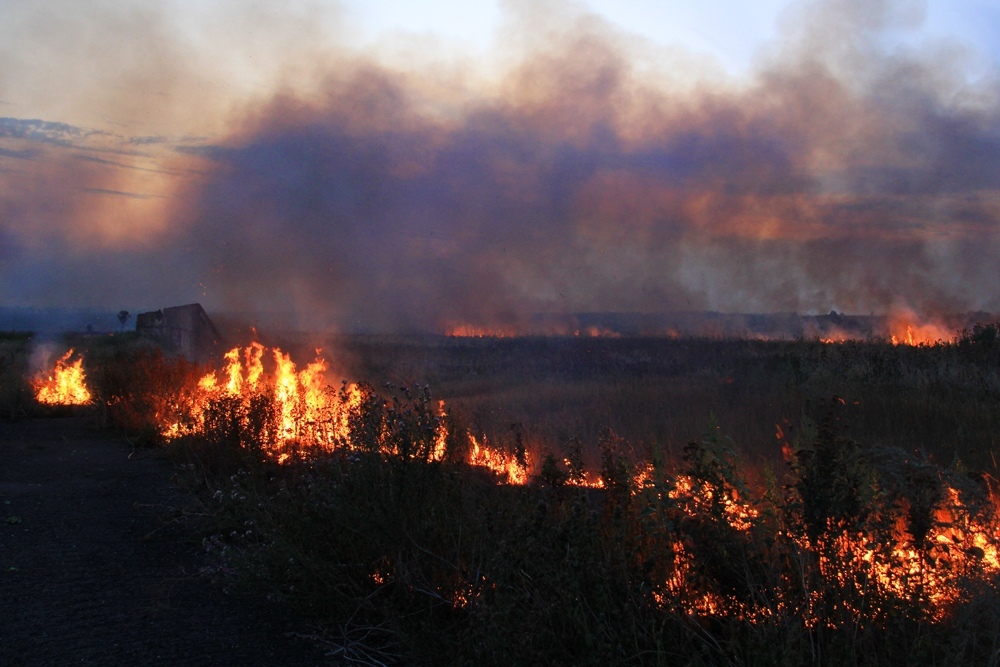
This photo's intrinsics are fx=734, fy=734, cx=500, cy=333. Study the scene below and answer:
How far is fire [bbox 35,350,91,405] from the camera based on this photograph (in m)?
15.7

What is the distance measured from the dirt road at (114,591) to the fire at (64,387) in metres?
7.41

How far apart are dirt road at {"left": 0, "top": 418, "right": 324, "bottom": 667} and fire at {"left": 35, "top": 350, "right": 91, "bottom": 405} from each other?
7.41 meters

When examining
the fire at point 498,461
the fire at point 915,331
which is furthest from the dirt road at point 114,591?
the fire at point 915,331

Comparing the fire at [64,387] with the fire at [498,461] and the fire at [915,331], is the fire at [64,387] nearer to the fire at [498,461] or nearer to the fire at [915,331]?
the fire at [498,461]

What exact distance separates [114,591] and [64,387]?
12879 mm

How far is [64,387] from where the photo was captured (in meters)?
16.2

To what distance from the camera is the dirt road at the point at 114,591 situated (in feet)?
14.1

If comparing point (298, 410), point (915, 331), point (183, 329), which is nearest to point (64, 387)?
point (183, 329)

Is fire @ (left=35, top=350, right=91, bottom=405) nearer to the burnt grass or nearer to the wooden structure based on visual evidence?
the wooden structure

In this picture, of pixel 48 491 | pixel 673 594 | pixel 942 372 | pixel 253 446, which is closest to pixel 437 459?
pixel 673 594

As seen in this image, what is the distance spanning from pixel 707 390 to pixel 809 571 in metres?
14.7

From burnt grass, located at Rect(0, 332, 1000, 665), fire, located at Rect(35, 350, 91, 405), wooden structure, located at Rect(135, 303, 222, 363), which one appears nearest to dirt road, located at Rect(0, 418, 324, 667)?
burnt grass, located at Rect(0, 332, 1000, 665)

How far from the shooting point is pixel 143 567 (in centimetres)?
588

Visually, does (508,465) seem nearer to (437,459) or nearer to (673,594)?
(437,459)
